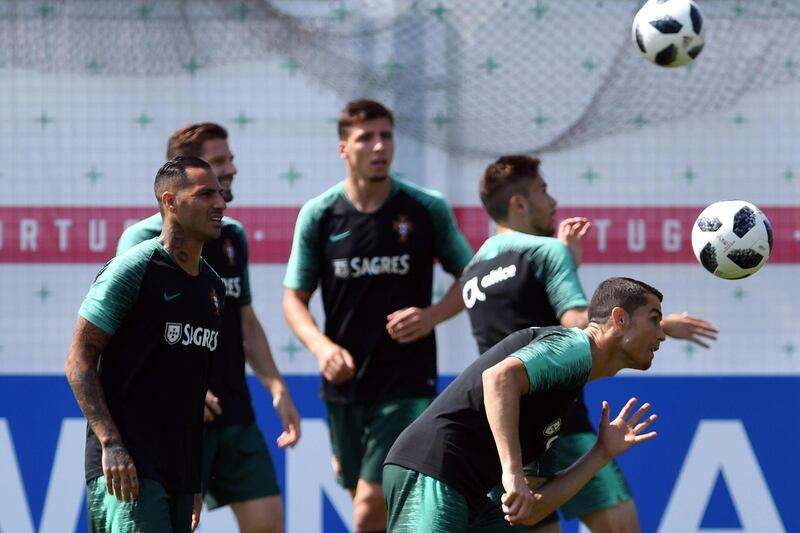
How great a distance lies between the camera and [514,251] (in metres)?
5.80

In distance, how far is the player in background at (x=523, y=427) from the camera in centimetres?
439

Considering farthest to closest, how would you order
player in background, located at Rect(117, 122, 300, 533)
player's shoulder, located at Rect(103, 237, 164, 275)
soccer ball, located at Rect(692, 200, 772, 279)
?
player in background, located at Rect(117, 122, 300, 533) < soccer ball, located at Rect(692, 200, 772, 279) < player's shoulder, located at Rect(103, 237, 164, 275)

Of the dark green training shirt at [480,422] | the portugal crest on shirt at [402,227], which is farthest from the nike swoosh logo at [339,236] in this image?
the dark green training shirt at [480,422]

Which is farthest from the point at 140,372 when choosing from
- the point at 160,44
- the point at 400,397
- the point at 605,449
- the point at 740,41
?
the point at 740,41

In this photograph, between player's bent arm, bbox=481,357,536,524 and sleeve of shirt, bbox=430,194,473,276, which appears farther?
sleeve of shirt, bbox=430,194,473,276

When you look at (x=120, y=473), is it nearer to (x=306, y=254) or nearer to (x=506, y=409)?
(x=506, y=409)

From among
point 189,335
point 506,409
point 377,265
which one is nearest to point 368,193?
point 377,265

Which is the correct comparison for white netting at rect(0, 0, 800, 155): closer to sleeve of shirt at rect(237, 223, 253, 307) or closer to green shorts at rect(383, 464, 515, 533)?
sleeve of shirt at rect(237, 223, 253, 307)

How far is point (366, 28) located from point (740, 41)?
2.05 meters

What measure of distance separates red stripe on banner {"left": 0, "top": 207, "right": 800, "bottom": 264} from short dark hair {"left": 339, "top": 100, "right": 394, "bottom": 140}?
109cm

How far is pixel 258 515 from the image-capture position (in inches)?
235

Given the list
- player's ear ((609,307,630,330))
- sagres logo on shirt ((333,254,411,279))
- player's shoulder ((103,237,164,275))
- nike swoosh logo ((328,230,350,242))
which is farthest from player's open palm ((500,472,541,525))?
nike swoosh logo ((328,230,350,242))

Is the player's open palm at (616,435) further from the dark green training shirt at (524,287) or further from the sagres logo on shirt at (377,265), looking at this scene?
the sagres logo on shirt at (377,265)

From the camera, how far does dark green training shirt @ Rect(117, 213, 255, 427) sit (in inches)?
236
